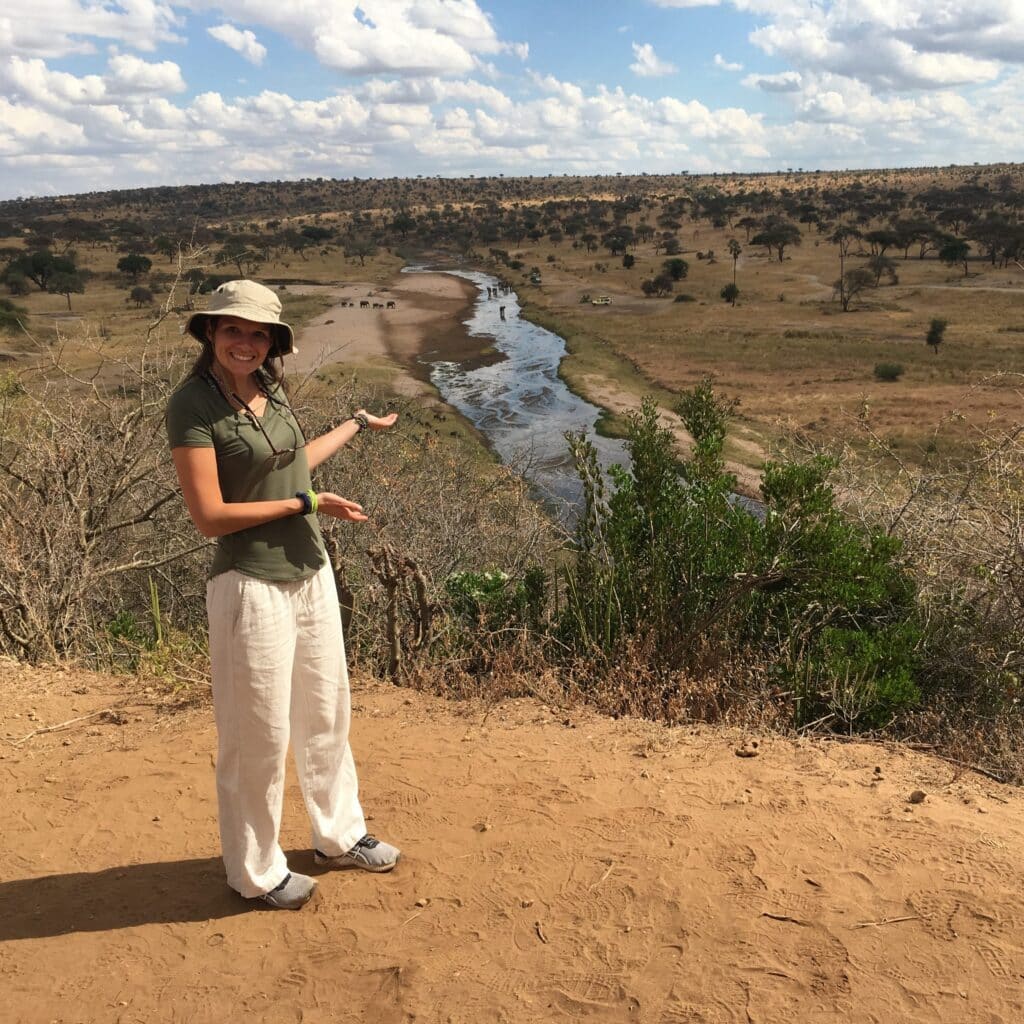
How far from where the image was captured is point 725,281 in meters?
42.0

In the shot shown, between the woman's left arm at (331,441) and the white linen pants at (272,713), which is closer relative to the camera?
the white linen pants at (272,713)

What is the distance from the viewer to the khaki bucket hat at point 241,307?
2473 millimetres

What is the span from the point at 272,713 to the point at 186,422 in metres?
0.92

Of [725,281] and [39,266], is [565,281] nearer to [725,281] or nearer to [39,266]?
[725,281]

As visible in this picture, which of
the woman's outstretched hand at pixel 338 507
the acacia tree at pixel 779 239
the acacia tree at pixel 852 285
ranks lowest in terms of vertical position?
the acacia tree at pixel 852 285

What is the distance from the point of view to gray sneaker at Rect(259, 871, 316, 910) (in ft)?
9.42

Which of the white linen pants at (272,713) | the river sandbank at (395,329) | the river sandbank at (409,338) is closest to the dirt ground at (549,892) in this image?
the white linen pants at (272,713)

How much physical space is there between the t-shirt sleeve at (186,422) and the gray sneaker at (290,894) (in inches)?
58.6

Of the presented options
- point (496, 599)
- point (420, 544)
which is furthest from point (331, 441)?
point (420, 544)

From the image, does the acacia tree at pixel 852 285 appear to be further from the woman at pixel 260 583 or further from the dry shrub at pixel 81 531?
the woman at pixel 260 583

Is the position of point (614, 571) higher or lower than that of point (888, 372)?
higher

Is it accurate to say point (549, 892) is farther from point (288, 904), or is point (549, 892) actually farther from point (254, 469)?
point (254, 469)

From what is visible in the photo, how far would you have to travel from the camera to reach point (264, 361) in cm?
266

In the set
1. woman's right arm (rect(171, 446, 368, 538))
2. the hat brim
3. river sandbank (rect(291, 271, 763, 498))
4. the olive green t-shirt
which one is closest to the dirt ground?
the olive green t-shirt
